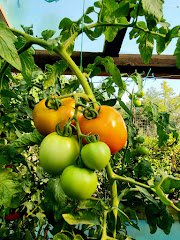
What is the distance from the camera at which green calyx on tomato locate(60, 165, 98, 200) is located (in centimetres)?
54

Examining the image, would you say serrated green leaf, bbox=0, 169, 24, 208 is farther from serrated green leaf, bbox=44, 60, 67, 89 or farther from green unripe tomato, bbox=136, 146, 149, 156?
green unripe tomato, bbox=136, 146, 149, 156

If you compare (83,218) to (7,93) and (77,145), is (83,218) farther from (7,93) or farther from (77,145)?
(7,93)

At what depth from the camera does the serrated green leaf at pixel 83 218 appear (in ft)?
2.23

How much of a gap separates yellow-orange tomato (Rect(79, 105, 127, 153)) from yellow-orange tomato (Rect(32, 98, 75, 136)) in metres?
0.03

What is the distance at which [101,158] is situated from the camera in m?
0.54

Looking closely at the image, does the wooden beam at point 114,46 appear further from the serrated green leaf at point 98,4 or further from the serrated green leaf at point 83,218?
the serrated green leaf at point 83,218

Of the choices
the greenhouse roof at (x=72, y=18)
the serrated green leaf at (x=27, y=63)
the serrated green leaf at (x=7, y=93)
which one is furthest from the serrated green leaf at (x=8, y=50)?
the greenhouse roof at (x=72, y=18)

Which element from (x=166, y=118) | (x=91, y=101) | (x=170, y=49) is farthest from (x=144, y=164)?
(x=170, y=49)

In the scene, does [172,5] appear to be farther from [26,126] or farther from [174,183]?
[174,183]

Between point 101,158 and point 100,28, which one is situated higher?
point 100,28

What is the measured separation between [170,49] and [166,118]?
1581mm

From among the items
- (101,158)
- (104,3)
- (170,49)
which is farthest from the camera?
(170,49)

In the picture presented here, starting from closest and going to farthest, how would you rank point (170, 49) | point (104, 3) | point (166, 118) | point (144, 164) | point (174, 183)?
point (174, 183) → point (104, 3) → point (144, 164) → point (166, 118) → point (170, 49)

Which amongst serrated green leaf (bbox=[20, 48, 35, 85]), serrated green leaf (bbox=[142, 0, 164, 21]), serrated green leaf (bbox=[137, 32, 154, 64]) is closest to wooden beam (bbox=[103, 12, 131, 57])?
serrated green leaf (bbox=[137, 32, 154, 64])
